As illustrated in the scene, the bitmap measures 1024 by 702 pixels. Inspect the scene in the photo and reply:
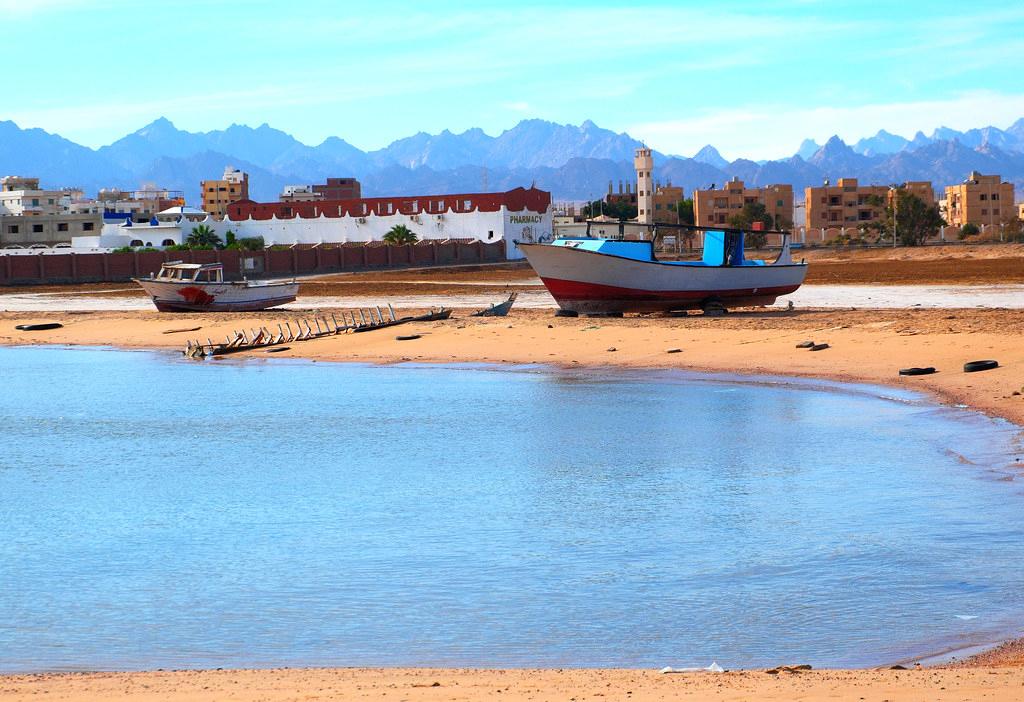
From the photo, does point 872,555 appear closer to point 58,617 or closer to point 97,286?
point 58,617

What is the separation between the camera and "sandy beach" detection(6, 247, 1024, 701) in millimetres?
7684

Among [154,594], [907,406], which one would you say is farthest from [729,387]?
[154,594]

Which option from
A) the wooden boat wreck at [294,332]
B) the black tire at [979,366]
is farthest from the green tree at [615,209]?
the black tire at [979,366]

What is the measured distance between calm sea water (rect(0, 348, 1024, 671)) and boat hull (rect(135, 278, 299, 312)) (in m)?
19.7

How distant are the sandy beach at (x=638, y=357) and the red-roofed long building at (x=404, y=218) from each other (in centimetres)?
4737

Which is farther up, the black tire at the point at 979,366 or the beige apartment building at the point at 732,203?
the beige apartment building at the point at 732,203

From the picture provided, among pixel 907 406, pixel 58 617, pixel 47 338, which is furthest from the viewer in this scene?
pixel 47 338

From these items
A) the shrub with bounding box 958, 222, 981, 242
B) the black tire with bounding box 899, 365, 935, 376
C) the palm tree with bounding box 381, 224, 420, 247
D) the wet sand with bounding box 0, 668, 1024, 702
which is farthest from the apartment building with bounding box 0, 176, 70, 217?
the wet sand with bounding box 0, 668, 1024, 702

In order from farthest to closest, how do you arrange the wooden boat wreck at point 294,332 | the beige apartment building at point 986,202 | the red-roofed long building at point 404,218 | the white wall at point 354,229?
the beige apartment building at point 986,202
the red-roofed long building at point 404,218
the white wall at point 354,229
the wooden boat wreck at point 294,332

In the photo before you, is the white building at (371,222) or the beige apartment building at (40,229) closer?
the white building at (371,222)

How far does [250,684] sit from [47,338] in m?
35.0

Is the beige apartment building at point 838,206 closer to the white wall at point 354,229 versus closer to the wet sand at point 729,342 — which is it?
the white wall at point 354,229

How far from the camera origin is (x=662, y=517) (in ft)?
46.6

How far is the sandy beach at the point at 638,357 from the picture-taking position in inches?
303
